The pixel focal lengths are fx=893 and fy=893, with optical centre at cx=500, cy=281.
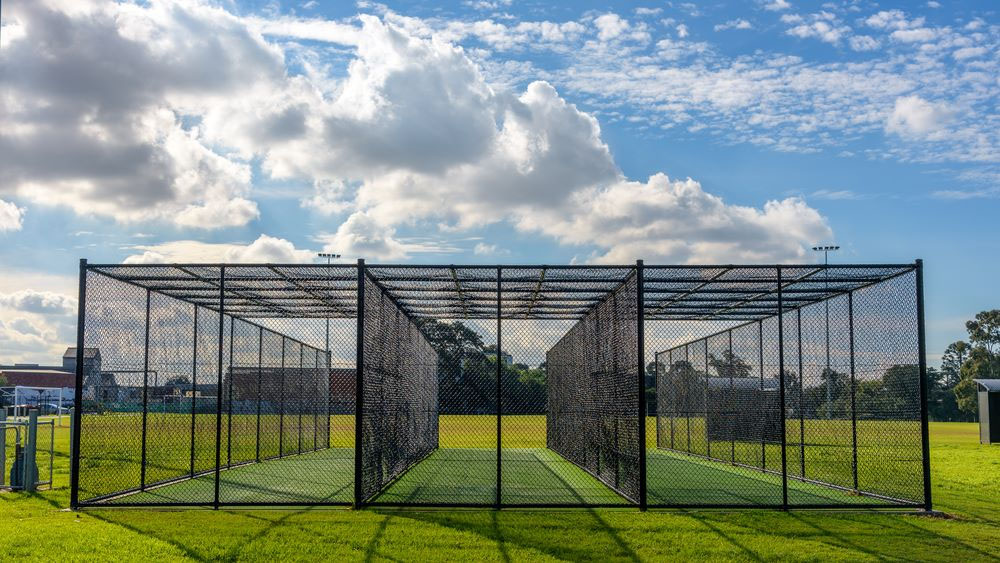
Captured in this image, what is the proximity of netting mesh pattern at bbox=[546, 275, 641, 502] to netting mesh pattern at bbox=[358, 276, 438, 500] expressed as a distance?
112 inches

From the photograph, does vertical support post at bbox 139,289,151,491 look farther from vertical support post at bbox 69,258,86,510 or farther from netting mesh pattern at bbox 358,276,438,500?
netting mesh pattern at bbox 358,276,438,500

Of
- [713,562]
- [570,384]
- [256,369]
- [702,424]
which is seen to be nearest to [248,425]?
[256,369]

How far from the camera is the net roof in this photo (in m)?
12.2

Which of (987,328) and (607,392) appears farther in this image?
(987,328)

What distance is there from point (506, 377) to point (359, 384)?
7335mm

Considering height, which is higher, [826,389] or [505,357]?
[505,357]

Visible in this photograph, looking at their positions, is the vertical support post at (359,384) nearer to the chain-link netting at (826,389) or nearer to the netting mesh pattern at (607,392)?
the netting mesh pattern at (607,392)

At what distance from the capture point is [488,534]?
966 centimetres

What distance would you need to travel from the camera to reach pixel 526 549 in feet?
29.3

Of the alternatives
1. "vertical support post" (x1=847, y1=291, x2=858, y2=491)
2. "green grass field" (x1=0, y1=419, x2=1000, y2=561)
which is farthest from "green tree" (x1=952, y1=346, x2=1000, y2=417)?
"green grass field" (x1=0, y1=419, x2=1000, y2=561)

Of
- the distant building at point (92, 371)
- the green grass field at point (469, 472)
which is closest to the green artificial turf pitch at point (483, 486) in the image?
the green grass field at point (469, 472)

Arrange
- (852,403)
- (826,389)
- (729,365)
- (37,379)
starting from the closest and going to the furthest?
(852,403), (826,389), (729,365), (37,379)

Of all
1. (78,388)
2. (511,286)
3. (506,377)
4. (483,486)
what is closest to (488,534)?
(511,286)

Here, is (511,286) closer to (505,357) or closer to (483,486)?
(505,357)
